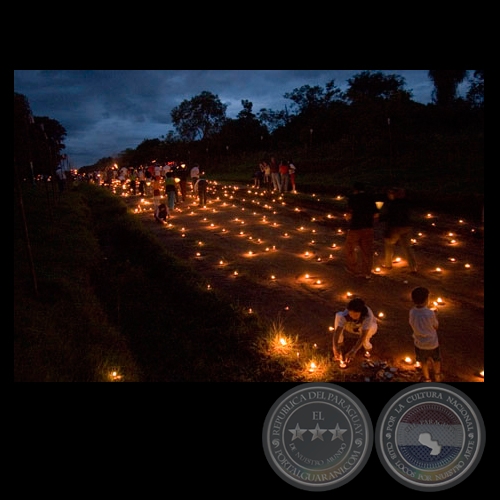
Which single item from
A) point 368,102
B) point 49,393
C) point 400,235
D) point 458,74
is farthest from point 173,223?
point 458,74

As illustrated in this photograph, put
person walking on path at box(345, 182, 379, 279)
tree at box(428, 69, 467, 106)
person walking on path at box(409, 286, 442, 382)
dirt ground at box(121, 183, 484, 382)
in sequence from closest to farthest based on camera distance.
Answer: person walking on path at box(409, 286, 442, 382)
dirt ground at box(121, 183, 484, 382)
person walking on path at box(345, 182, 379, 279)
tree at box(428, 69, 467, 106)

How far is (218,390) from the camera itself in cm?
378

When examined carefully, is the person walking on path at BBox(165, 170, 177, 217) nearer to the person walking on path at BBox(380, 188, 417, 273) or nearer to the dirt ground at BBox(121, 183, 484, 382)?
the dirt ground at BBox(121, 183, 484, 382)

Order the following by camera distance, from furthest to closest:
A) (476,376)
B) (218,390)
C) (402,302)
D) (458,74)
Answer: (458,74) < (402,302) < (476,376) < (218,390)

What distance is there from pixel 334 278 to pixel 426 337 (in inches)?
149

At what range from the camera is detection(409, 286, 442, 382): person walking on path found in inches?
189

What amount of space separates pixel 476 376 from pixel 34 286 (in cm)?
689

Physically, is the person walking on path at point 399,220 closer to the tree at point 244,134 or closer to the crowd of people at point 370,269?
the crowd of people at point 370,269

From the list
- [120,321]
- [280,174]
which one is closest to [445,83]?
[280,174]

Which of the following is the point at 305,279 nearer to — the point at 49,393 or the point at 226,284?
the point at 226,284

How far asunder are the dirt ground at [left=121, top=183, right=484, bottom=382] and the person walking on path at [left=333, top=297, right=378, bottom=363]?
163 millimetres

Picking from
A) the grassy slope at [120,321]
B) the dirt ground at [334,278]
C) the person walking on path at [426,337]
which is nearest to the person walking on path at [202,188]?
the dirt ground at [334,278]

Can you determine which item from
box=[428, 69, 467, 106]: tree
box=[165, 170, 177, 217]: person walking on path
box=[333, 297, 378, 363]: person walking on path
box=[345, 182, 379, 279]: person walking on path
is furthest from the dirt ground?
box=[428, 69, 467, 106]: tree

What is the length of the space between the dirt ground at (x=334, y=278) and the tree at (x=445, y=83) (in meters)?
24.8
